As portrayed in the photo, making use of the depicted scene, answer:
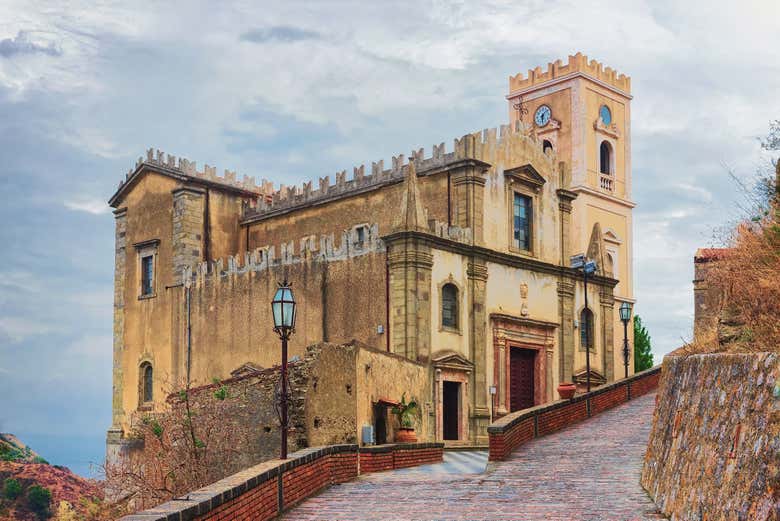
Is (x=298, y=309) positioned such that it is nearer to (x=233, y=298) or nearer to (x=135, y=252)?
(x=233, y=298)

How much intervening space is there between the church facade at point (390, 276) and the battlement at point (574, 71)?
1876 centimetres

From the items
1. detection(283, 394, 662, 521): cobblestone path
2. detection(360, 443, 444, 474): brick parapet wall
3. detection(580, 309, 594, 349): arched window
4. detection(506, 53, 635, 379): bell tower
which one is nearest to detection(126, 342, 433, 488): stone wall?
detection(360, 443, 444, 474): brick parapet wall

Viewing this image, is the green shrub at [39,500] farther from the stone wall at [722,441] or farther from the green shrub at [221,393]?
the stone wall at [722,441]

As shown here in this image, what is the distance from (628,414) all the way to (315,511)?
13158 millimetres

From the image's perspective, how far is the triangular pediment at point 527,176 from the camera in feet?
112

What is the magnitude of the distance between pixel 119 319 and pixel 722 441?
34.5 meters

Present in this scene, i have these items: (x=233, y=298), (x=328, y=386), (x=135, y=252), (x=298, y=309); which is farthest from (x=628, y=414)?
(x=135, y=252)

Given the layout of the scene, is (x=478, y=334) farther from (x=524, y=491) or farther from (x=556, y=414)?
(x=524, y=491)

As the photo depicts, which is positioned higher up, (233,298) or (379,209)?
(379,209)

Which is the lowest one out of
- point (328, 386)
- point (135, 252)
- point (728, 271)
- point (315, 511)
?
point (315, 511)

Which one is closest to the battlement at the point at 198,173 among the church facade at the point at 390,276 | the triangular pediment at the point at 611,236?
the church facade at the point at 390,276

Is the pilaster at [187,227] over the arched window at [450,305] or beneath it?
over

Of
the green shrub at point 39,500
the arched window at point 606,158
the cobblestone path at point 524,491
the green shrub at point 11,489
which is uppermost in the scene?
the arched window at point 606,158

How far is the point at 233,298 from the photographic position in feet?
113
